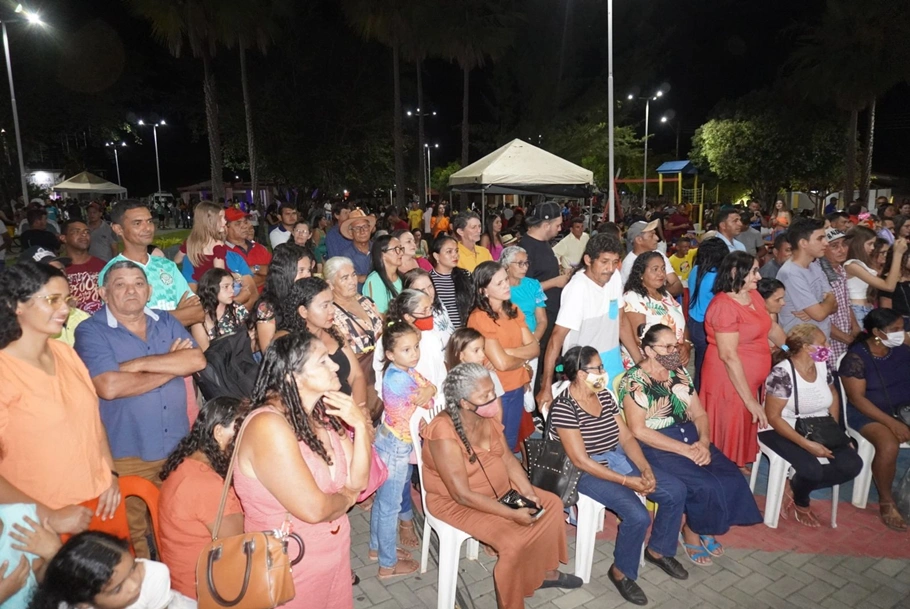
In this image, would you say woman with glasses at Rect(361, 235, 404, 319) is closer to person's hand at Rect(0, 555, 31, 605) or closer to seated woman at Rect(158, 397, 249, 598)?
seated woman at Rect(158, 397, 249, 598)

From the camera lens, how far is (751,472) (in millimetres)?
4863

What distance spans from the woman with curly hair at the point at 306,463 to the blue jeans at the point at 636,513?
1.75 metres

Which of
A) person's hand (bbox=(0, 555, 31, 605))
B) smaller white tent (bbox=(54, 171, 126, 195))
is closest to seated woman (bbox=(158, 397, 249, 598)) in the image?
person's hand (bbox=(0, 555, 31, 605))

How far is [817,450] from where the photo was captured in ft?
13.8

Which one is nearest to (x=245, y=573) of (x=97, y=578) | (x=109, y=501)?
(x=97, y=578)

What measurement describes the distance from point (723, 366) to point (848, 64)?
21660mm

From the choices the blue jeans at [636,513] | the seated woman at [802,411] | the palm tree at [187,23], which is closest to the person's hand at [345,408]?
the blue jeans at [636,513]

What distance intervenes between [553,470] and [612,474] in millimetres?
363

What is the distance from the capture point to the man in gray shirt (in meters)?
5.25

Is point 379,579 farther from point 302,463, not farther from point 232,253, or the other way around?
point 232,253

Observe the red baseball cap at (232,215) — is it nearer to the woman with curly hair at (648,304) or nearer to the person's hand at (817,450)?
the woman with curly hair at (648,304)

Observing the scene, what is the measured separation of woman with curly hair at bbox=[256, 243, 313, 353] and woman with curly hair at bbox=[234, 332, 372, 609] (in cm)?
139

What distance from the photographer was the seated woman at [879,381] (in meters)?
4.45

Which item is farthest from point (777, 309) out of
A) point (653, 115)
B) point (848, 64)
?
point (653, 115)
